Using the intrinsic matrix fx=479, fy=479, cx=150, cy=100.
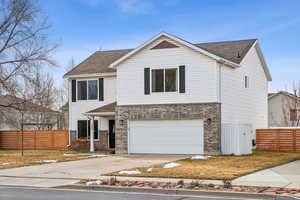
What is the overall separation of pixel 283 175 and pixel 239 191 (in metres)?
4.33

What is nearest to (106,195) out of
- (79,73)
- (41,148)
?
(79,73)

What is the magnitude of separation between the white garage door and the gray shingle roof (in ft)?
17.8

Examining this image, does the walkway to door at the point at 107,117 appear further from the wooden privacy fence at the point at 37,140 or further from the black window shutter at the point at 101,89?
the wooden privacy fence at the point at 37,140

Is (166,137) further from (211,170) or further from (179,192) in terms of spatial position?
(179,192)

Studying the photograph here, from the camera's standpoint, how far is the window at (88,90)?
112 feet

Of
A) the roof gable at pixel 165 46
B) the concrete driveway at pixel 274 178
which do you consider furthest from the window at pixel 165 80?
the concrete driveway at pixel 274 178

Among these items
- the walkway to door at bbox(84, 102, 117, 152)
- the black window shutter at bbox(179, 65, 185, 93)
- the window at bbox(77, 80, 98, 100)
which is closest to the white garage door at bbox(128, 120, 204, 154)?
the black window shutter at bbox(179, 65, 185, 93)

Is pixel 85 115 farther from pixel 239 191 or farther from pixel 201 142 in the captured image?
pixel 239 191

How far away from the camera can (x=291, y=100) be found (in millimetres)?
54781

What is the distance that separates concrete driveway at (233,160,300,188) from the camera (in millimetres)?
14486

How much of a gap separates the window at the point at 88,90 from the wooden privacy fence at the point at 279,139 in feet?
38.4

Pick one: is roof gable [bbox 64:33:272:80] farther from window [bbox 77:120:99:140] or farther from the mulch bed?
the mulch bed

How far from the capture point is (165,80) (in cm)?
2845

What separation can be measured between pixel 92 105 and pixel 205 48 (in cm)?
907
